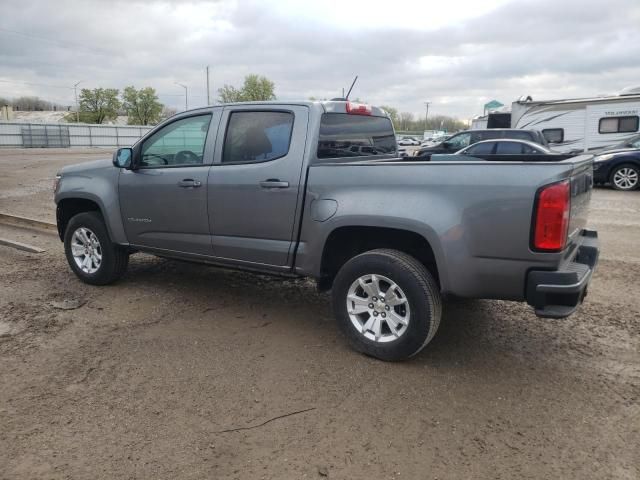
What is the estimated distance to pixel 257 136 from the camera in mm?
4469

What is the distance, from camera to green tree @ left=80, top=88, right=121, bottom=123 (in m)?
78.9

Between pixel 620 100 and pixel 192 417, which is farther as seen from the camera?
pixel 620 100

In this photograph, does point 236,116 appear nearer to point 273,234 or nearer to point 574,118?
point 273,234

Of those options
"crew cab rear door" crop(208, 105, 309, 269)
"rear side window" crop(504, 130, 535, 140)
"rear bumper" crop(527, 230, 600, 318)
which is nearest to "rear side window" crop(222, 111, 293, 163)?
"crew cab rear door" crop(208, 105, 309, 269)

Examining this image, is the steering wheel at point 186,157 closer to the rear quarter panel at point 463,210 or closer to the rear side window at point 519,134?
the rear quarter panel at point 463,210

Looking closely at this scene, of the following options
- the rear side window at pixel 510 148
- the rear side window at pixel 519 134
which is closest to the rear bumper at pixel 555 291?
the rear side window at pixel 510 148

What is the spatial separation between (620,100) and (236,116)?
17.7m

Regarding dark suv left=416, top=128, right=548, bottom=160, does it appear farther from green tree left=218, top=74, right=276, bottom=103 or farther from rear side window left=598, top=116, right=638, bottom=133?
green tree left=218, top=74, right=276, bottom=103

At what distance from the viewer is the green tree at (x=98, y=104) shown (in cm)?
7888

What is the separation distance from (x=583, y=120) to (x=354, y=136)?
56.1 ft

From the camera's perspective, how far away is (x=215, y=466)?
2709 millimetres

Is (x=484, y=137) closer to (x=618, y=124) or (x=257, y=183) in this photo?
(x=618, y=124)

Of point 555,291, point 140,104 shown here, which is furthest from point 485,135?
point 140,104


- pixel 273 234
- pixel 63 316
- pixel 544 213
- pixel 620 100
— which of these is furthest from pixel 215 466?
pixel 620 100
